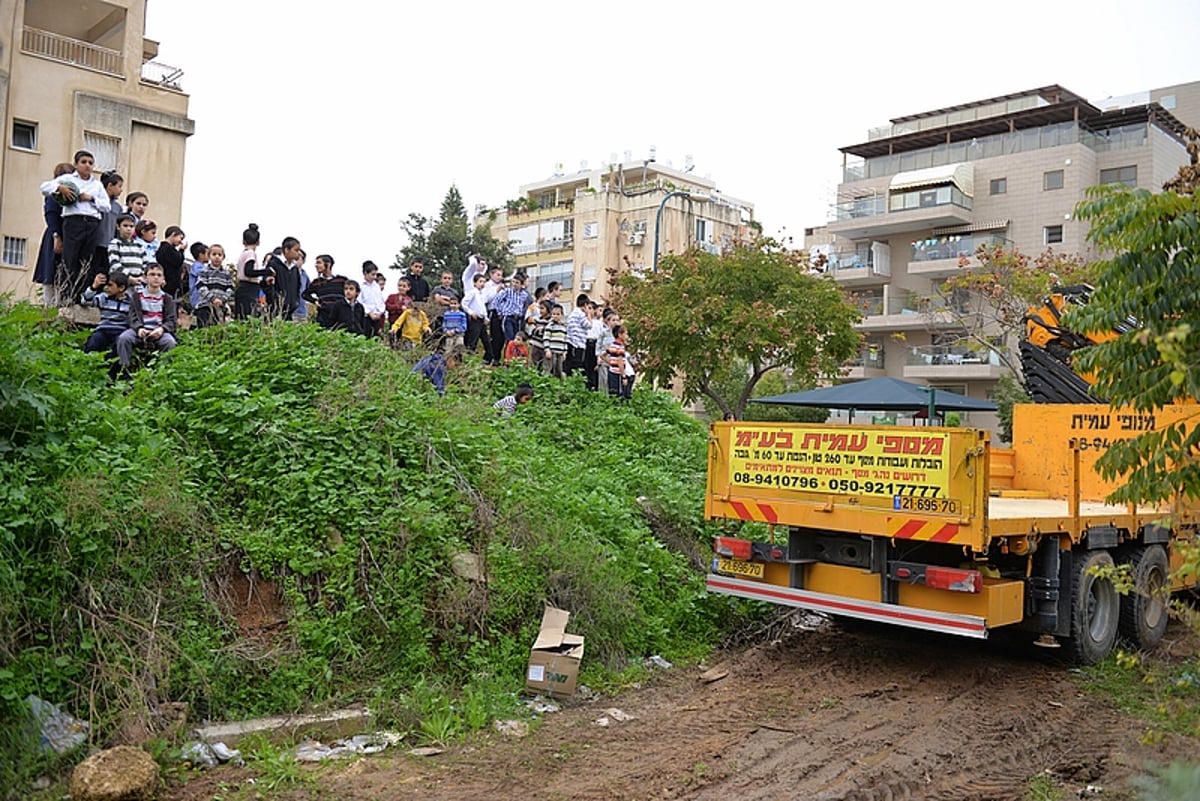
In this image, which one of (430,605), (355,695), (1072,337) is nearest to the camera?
(355,695)

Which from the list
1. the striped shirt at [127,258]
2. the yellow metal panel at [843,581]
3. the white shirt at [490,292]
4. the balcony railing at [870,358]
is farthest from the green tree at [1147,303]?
the balcony railing at [870,358]

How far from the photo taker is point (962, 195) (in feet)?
133

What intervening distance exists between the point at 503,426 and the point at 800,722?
5.81 meters

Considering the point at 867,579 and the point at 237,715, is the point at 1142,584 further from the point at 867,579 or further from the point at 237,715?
the point at 237,715

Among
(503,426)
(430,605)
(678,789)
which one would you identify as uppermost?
(503,426)

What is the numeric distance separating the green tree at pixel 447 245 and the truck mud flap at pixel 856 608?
3534 cm

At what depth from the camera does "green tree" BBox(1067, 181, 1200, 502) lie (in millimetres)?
5121

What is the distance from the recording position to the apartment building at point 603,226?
52.9 m

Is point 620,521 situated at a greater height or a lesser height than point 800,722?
greater

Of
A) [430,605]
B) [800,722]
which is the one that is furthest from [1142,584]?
[430,605]

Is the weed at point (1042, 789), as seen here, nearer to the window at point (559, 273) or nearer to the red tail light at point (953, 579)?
the red tail light at point (953, 579)

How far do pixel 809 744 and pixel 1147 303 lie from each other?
11.3 feet

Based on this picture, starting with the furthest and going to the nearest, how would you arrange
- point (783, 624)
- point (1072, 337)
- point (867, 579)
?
1. point (1072, 337)
2. point (783, 624)
3. point (867, 579)

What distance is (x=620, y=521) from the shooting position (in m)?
10.1
